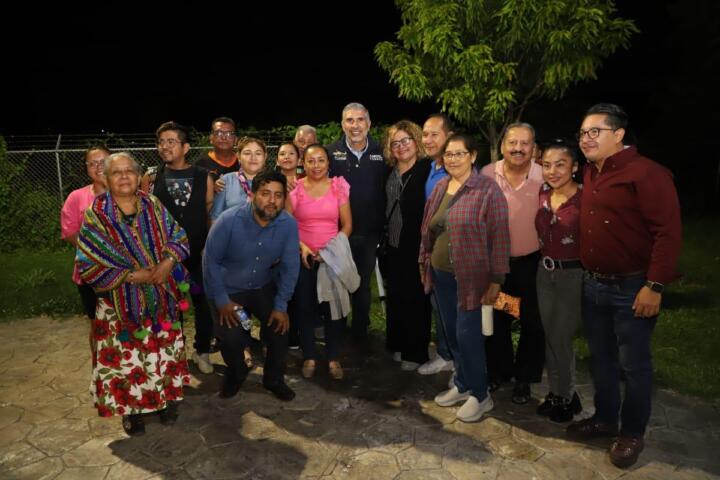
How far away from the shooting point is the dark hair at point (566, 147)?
3.56m

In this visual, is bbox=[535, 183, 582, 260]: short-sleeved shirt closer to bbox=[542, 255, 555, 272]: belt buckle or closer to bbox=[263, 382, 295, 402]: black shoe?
bbox=[542, 255, 555, 272]: belt buckle

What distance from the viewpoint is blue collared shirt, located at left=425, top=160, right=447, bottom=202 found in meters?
4.48

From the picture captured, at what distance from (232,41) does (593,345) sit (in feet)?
99.7

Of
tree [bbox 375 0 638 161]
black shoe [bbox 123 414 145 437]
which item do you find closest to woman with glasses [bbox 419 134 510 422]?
black shoe [bbox 123 414 145 437]

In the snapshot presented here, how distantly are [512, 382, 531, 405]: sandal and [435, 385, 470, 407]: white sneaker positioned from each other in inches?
14.3

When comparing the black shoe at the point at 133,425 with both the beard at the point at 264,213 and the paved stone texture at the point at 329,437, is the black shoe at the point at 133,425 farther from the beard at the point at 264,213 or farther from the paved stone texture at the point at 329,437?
the beard at the point at 264,213

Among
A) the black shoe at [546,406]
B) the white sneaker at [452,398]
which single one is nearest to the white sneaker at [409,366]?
the white sneaker at [452,398]

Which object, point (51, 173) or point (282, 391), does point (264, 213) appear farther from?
point (51, 173)

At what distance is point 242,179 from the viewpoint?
4695mm

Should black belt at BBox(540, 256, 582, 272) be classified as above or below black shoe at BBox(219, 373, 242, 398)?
above

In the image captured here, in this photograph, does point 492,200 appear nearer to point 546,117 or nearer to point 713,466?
point 713,466

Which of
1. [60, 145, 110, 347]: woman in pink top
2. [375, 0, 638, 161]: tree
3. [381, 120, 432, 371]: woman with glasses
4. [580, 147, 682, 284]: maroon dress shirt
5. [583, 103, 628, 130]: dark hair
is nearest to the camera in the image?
[580, 147, 682, 284]: maroon dress shirt

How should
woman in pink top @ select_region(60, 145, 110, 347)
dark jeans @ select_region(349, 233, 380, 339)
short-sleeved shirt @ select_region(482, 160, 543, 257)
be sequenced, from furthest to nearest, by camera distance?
dark jeans @ select_region(349, 233, 380, 339), woman in pink top @ select_region(60, 145, 110, 347), short-sleeved shirt @ select_region(482, 160, 543, 257)

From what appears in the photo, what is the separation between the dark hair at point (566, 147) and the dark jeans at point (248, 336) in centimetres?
230
